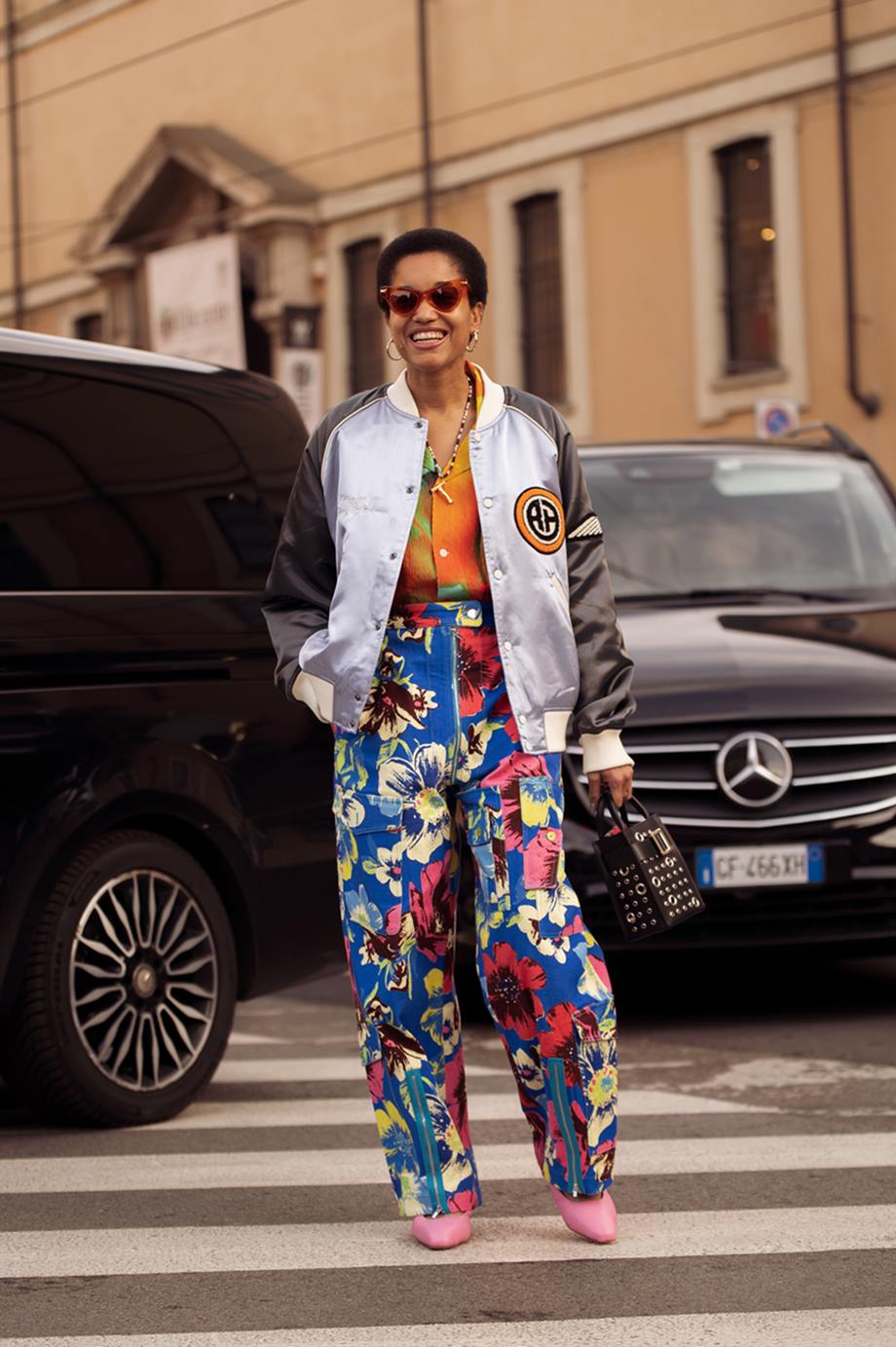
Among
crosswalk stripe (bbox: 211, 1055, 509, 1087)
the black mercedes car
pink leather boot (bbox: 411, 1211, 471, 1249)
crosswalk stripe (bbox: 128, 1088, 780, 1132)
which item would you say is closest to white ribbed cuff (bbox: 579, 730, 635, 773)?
pink leather boot (bbox: 411, 1211, 471, 1249)

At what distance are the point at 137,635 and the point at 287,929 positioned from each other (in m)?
0.90

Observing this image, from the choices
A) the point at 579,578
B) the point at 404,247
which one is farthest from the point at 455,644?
the point at 404,247

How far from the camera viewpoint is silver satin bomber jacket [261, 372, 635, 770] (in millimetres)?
4699

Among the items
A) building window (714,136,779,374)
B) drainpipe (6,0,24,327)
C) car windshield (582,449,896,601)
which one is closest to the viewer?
car windshield (582,449,896,601)

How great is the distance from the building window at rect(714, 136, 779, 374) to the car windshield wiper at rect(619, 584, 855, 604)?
1624 centimetres

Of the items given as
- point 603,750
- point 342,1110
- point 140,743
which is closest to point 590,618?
point 603,750

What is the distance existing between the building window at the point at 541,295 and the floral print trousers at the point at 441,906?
75.9 feet

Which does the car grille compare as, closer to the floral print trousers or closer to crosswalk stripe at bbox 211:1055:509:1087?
crosswalk stripe at bbox 211:1055:509:1087

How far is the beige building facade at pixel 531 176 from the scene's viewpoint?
2412cm

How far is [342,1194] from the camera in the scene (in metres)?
5.33

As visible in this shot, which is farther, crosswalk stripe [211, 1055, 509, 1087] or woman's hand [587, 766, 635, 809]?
crosswalk stripe [211, 1055, 509, 1087]

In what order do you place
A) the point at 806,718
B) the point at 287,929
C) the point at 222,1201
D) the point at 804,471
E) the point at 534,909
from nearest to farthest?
the point at 534,909 < the point at 222,1201 < the point at 287,929 < the point at 806,718 < the point at 804,471

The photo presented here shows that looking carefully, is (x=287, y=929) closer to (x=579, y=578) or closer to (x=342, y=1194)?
(x=342, y=1194)

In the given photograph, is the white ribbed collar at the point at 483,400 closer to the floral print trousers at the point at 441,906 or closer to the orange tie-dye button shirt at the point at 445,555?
the orange tie-dye button shirt at the point at 445,555
